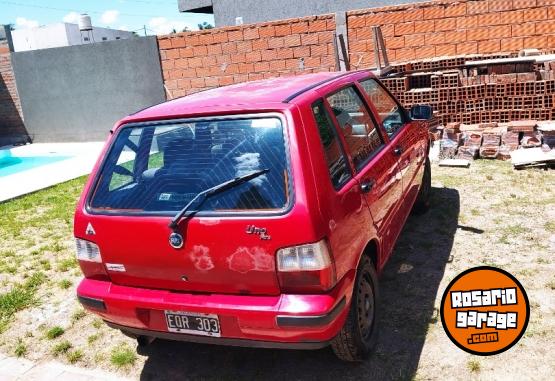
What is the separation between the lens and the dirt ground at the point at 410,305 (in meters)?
3.03

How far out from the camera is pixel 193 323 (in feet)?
8.84

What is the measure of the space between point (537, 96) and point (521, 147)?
1256mm

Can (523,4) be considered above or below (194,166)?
above

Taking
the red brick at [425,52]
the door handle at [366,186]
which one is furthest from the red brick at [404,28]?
the door handle at [366,186]

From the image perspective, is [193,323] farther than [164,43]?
No

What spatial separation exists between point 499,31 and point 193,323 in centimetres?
895

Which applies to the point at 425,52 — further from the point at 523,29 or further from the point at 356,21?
the point at 523,29

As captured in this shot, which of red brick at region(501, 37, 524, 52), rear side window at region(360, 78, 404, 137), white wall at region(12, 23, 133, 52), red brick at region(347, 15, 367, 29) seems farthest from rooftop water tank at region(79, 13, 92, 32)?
white wall at region(12, 23, 133, 52)

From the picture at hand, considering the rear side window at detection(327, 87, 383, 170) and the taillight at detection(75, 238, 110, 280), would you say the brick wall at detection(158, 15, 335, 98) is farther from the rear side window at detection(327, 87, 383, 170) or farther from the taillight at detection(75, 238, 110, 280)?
the taillight at detection(75, 238, 110, 280)

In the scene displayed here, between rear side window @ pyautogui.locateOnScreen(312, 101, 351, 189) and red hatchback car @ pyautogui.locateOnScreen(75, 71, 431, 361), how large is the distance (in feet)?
0.04

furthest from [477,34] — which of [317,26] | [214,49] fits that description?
[214,49]

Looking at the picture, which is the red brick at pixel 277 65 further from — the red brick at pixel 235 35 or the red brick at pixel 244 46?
the red brick at pixel 235 35

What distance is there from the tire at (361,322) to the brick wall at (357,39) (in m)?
7.87

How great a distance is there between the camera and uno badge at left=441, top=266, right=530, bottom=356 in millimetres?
2820
